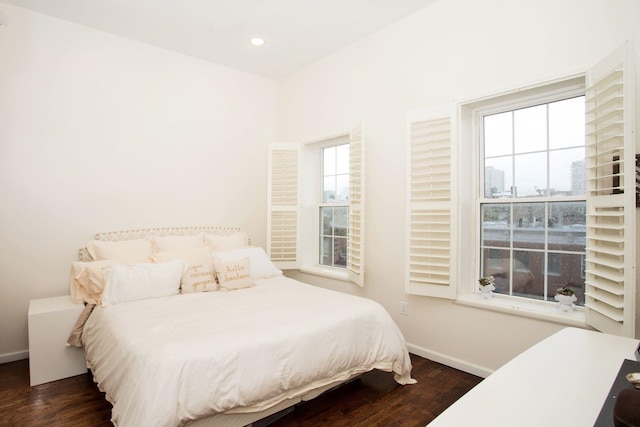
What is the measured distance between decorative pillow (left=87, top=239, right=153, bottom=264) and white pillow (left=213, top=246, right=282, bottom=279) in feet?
2.20

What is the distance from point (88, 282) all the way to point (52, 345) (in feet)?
1.63

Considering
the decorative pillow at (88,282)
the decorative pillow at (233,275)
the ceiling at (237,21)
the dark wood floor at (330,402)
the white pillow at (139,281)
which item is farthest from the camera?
the decorative pillow at (233,275)

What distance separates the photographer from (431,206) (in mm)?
2834

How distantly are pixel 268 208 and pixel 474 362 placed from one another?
8.66 feet

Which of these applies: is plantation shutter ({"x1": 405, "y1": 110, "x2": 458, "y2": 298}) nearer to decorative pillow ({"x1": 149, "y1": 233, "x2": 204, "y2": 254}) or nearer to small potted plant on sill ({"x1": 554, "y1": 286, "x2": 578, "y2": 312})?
small potted plant on sill ({"x1": 554, "y1": 286, "x2": 578, "y2": 312})

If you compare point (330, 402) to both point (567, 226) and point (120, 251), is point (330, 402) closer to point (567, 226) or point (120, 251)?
point (567, 226)

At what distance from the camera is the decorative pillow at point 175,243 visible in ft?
11.1

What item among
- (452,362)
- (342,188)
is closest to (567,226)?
(452,362)

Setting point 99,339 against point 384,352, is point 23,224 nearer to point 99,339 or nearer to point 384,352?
point 99,339

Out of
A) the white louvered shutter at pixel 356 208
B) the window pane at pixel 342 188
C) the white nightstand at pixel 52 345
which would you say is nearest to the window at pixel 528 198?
the white louvered shutter at pixel 356 208

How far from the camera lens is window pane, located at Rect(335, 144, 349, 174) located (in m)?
4.03

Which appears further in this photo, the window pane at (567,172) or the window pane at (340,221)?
the window pane at (340,221)

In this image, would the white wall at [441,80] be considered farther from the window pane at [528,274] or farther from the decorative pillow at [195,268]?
the decorative pillow at [195,268]

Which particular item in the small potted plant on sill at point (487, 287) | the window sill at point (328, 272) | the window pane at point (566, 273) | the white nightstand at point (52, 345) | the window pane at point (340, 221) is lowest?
the white nightstand at point (52, 345)
